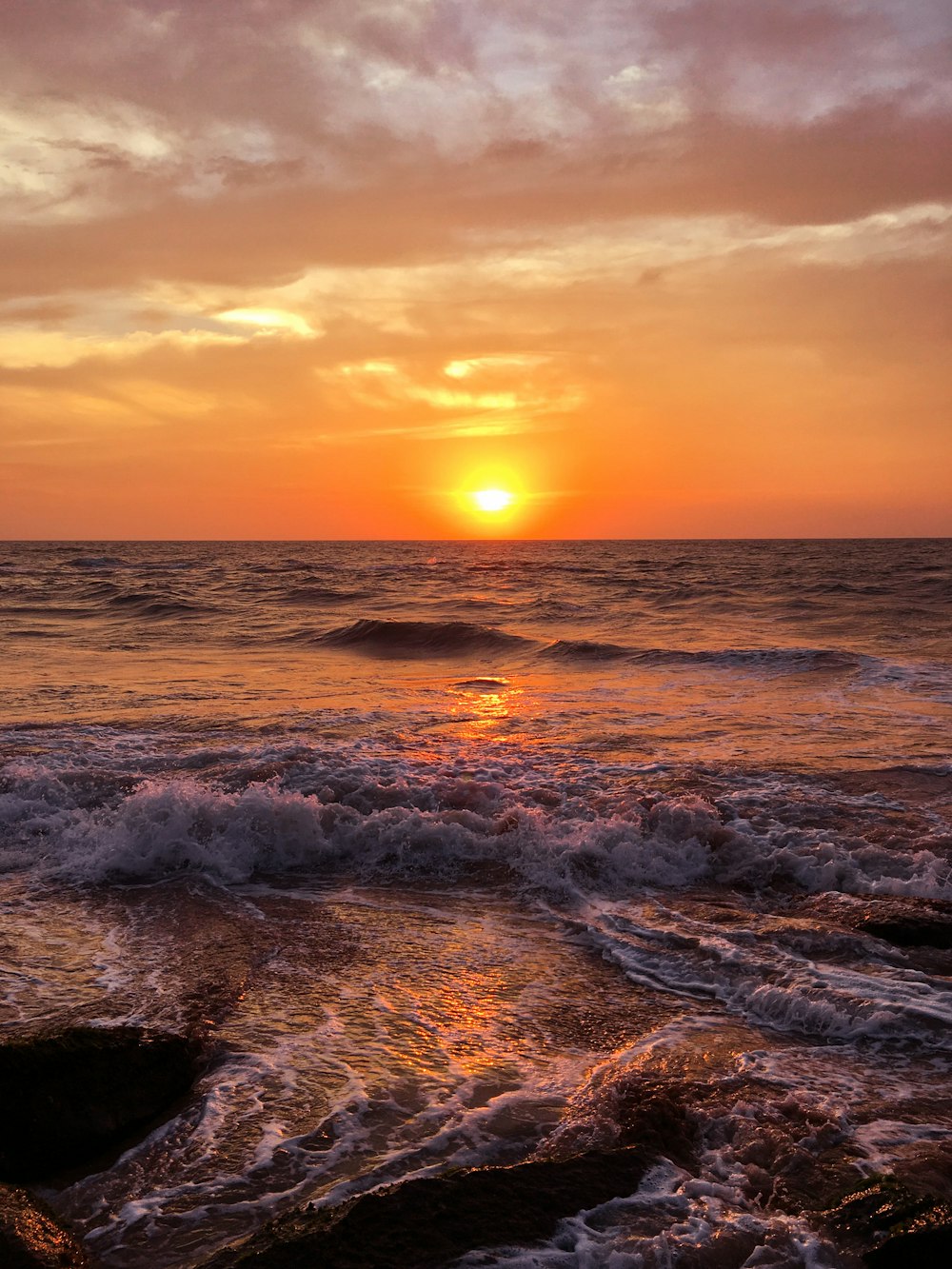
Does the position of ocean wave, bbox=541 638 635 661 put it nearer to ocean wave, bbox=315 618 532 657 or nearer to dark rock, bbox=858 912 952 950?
ocean wave, bbox=315 618 532 657

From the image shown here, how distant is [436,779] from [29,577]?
40.7m

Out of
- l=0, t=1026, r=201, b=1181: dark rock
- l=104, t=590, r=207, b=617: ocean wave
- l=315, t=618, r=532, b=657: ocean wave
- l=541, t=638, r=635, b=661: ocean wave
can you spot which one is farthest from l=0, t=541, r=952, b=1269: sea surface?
l=104, t=590, r=207, b=617: ocean wave

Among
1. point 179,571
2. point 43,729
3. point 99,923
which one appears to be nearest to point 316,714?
point 43,729

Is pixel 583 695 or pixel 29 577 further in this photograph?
pixel 29 577

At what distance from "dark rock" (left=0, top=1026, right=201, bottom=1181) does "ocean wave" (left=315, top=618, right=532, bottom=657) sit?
50.8ft

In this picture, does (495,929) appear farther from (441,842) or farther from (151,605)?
(151,605)

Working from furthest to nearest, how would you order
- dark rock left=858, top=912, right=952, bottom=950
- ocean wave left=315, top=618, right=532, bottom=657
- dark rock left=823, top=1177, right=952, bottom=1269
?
1. ocean wave left=315, top=618, right=532, bottom=657
2. dark rock left=858, top=912, right=952, bottom=950
3. dark rock left=823, top=1177, right=952, bottom=1269

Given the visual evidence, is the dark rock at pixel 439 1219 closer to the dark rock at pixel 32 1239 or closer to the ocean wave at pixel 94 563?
the dark rock at pixel 32 1239

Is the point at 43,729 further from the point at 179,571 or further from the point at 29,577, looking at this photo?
the point at 179,571

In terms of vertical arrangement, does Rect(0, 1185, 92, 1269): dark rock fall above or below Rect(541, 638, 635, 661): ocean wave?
below

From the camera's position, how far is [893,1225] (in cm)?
292

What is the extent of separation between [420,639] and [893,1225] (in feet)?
60.8

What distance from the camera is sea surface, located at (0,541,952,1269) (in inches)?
133

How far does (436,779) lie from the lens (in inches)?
339
